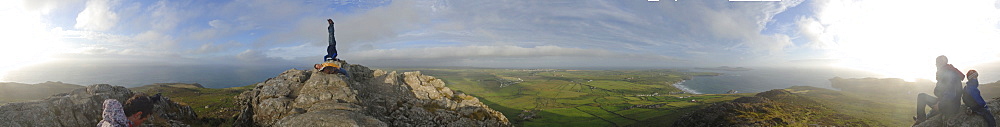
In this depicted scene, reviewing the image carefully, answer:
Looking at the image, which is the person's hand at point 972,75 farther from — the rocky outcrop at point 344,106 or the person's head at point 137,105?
the person's head at point 137,105

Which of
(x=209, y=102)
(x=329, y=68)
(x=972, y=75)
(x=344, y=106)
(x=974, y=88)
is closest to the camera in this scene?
(x=974, y=88)

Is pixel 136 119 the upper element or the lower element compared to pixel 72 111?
lower

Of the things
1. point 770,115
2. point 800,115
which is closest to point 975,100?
point 770,115

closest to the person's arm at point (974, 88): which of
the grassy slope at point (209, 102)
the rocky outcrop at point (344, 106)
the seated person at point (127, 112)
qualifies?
the rocky outcrop at point (344, 106)

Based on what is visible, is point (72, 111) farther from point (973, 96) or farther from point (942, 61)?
point (973, 96)

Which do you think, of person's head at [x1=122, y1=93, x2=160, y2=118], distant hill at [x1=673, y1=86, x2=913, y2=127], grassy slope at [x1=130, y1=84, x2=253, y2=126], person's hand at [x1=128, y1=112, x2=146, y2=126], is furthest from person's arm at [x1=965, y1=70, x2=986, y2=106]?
distant hill at [x1=673, y1=86, x2=913, y2=127]

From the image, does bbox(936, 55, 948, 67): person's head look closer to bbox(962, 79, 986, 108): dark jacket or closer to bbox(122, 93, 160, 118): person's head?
bbox(962, 79, 986, 108): dark jacket
